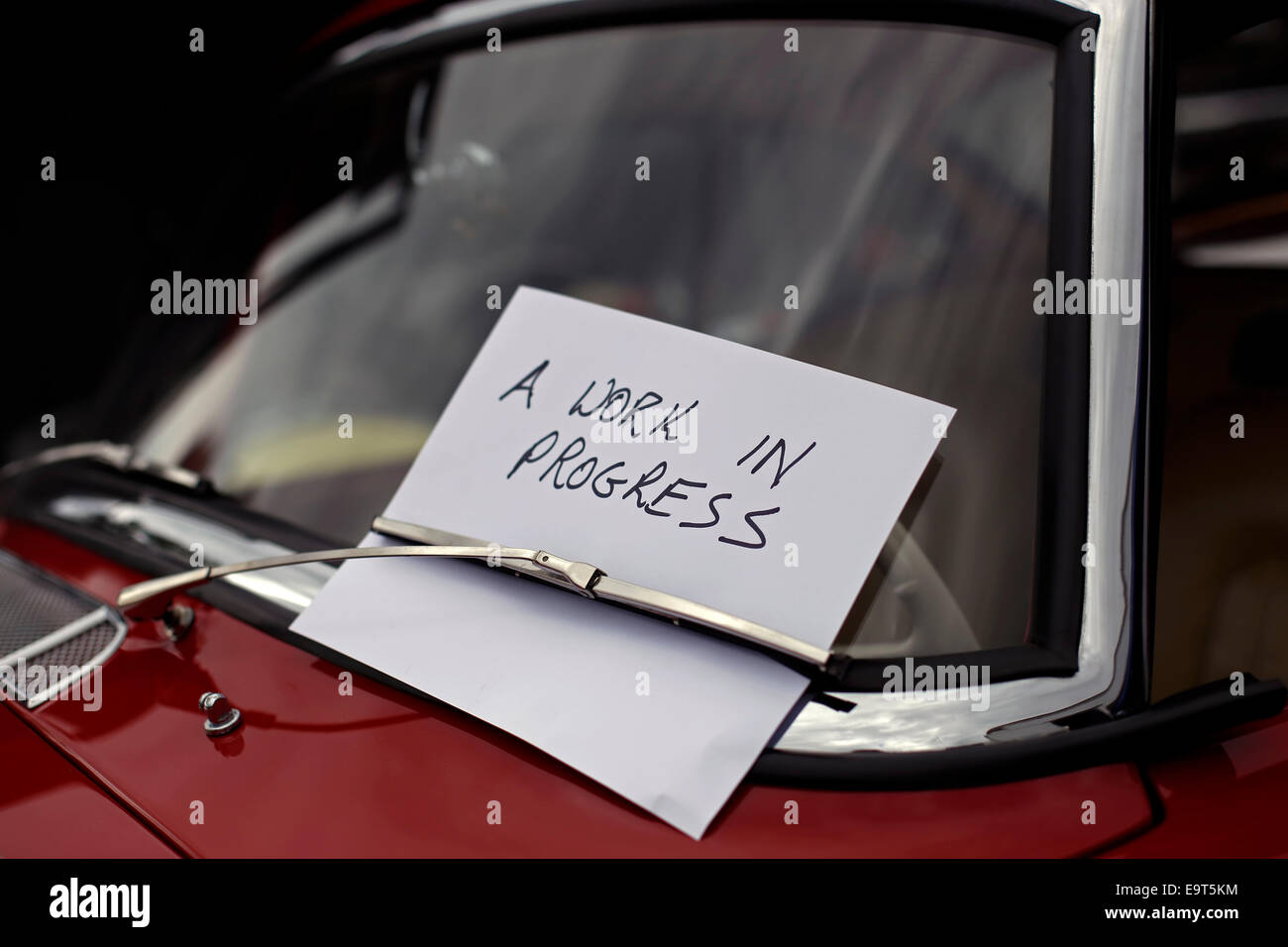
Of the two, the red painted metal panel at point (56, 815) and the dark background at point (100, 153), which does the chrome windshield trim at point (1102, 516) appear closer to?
the red painted metal panel at point (56, 815)

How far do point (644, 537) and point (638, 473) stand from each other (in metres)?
0.06

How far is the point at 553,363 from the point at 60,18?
3033mm

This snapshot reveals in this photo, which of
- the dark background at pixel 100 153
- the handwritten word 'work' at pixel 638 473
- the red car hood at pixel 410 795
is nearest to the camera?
the red car hood at pixel 410 795

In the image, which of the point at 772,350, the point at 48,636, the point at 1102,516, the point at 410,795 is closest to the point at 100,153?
the point at 48,636

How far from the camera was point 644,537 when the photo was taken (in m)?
0.73

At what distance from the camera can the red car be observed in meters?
0.65

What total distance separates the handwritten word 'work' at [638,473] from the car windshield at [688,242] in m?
0.11

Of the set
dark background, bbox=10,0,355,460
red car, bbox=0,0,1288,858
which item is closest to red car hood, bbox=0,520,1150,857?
red car, bbox=0,0,1288,858

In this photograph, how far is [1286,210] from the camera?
1.70m

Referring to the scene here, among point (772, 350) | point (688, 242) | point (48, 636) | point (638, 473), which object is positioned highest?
point (688, 242)

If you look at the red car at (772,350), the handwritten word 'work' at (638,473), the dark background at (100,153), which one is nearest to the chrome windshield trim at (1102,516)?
the red car at (772,350)

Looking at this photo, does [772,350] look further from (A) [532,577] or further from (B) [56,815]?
(B) [56,815]

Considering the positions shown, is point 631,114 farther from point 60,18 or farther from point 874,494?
point 60,18

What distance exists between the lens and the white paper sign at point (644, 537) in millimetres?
667
